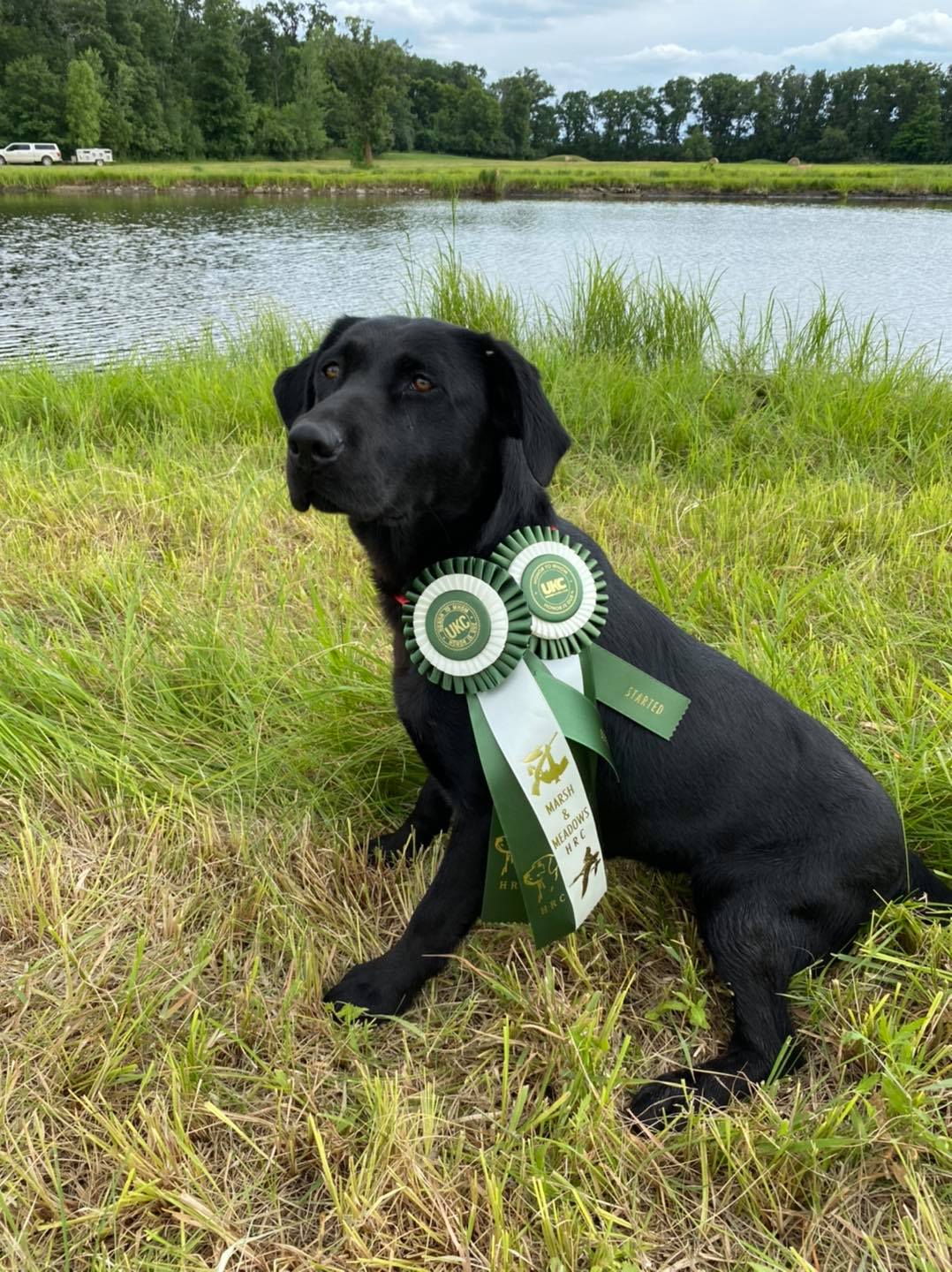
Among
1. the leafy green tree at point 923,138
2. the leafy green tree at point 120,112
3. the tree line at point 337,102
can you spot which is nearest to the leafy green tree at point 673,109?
the tree line at point 337,102

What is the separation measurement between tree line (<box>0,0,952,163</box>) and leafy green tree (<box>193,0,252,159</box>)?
12 centimetres

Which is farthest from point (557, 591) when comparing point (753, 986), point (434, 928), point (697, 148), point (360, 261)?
point (697, 148)

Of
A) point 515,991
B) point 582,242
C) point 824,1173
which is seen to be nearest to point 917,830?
point 824,1173

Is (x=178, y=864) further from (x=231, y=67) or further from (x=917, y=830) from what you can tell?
(x=231, y=67)

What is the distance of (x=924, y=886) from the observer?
5.88 ft

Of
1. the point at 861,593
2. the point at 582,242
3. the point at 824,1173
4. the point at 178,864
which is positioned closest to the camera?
the point at 824,1173

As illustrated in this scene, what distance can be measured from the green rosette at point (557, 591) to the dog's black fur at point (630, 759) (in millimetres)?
65

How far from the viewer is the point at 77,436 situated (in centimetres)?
498

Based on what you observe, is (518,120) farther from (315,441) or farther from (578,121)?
(315,441)

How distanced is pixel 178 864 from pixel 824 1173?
1.53m

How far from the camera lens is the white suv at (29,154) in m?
49.7

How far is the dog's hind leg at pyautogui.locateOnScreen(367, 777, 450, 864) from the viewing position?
2.12 m

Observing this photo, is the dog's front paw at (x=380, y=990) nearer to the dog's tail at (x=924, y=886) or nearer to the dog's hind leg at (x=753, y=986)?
the dog's hind leg at (x=753, y=986)

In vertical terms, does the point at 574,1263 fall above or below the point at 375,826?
above
